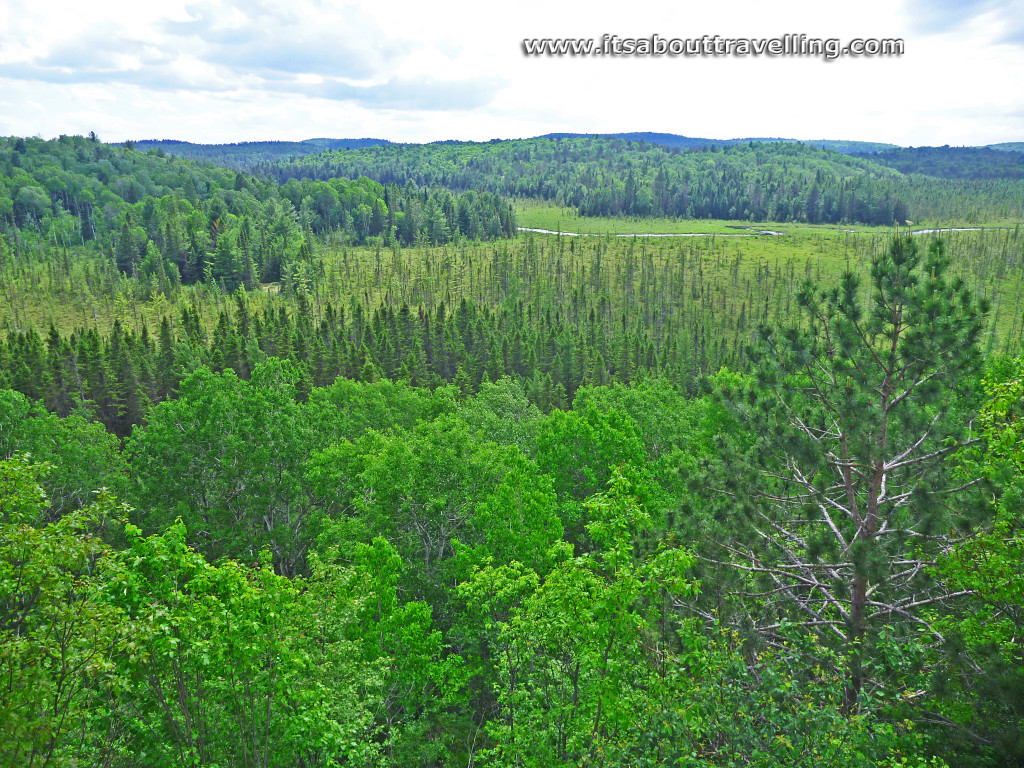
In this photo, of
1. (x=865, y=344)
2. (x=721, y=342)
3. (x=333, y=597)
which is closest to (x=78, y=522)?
(x=333, y=597)

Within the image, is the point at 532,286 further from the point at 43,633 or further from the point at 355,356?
the point at 43,633

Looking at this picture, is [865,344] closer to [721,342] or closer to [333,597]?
[333,597]

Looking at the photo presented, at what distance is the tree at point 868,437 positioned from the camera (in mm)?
12703

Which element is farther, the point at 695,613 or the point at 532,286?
the point at 532,286

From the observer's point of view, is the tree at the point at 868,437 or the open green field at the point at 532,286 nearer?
the tree at the point at 868,437

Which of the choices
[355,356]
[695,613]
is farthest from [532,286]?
[695,613]

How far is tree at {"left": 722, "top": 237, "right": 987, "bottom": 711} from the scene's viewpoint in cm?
1270

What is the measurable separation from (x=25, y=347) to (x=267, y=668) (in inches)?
3430

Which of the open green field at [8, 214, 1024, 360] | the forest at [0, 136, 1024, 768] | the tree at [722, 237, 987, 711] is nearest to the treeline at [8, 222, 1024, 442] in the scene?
the open green field at [8, 214, 1024, 360]

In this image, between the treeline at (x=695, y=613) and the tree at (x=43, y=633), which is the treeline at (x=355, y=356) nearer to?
the treeline at (x=695, y=613)

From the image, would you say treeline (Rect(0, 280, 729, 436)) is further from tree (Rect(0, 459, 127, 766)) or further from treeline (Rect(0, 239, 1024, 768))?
tree (Rect(0, 459, 127, 766))

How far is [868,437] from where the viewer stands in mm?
13781

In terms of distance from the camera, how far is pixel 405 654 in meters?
19.6


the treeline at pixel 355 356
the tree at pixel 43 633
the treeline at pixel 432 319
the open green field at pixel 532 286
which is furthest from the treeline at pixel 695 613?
the open green field at pixel 532 286
